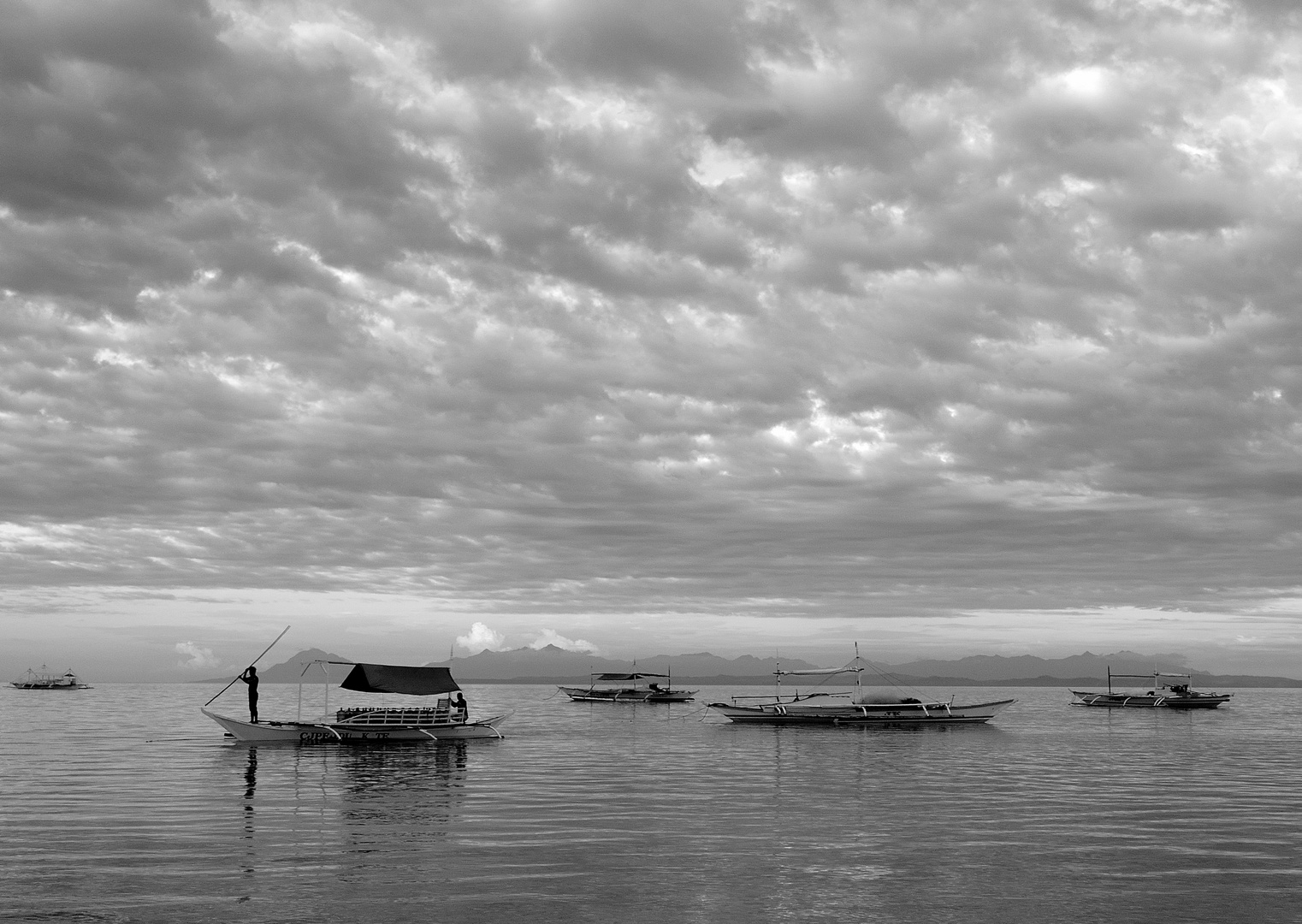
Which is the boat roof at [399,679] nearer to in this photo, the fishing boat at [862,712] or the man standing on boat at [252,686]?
the man standing on boat at [252,686]

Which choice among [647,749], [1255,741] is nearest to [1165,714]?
[1255,741]

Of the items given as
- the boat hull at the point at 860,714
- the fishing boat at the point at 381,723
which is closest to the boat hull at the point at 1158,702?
the boat hull at the point at 860,714

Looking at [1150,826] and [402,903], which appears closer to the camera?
[402,903]

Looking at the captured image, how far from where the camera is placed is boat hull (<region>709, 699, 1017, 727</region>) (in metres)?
96.5

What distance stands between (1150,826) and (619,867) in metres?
18.4

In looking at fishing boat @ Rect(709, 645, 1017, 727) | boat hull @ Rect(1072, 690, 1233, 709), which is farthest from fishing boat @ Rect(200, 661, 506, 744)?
boat hull @ Rect(1072, 690, 1233, 709)

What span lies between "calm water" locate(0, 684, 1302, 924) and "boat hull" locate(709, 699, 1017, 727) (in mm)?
32409

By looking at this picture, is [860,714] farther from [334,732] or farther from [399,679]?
[334,732]

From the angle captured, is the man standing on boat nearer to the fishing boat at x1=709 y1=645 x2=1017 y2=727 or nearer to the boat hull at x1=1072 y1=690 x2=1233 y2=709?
the fishing boat at x1=709 y1=645 x2=1017 y2=727

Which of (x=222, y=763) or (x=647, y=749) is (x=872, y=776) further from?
(x=222, y=763)

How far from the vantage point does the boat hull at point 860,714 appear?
96.5 meters

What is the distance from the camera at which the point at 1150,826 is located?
34.1 meters

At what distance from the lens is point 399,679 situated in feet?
219

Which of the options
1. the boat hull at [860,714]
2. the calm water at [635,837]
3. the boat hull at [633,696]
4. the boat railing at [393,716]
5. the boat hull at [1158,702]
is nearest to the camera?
the calm water at [635,837]
